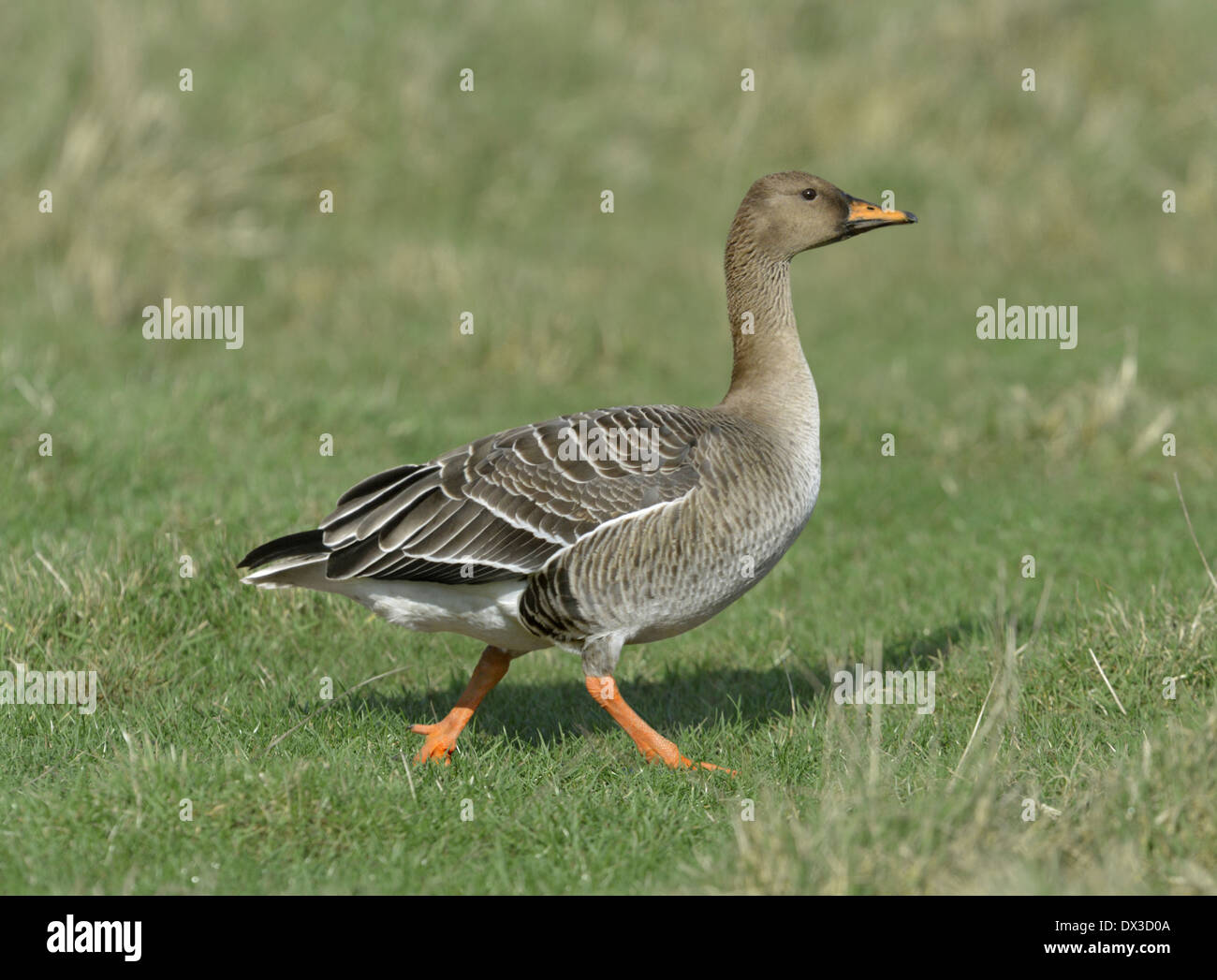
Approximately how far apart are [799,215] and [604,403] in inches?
194

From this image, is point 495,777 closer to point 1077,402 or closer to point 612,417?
point 612,417

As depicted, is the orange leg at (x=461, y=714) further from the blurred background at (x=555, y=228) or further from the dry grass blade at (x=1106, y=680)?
the dry grass blade at (x=1106, y=680)

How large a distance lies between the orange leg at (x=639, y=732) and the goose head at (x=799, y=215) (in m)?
2.20

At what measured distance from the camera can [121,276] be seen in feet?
43.1

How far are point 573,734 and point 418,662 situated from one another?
54.6 inches

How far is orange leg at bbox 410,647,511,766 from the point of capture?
5848 millimetres

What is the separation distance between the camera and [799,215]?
6.70 metres

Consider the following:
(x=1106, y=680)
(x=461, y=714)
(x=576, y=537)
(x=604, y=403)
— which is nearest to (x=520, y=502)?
(x=576, y=537)

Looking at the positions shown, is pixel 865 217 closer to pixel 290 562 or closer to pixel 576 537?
pixel 576 537

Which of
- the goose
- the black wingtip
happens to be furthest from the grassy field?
A: the black wingtip

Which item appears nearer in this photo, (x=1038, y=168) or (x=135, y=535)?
(x=135, y=535)

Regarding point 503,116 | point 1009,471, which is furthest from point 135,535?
point 503,116

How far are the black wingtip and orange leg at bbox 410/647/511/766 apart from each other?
89 cm

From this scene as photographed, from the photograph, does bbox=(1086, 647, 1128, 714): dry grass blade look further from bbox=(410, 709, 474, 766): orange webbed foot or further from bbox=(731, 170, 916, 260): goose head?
bbox=(410, 709, 474, 766): orange webbed foot
